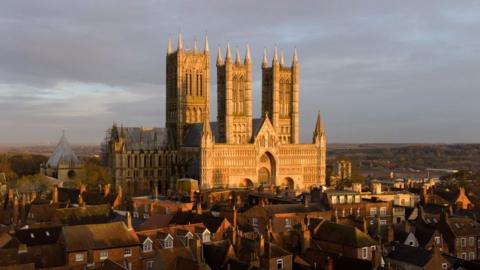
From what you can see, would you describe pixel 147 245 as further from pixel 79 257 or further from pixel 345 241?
pixel 345 241

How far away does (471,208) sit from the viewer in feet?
273

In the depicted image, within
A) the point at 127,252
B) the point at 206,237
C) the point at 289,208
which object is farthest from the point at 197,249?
the point at 289,208

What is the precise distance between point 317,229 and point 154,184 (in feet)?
265

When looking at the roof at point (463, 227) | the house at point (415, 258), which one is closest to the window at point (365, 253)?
the house at point (415, 258)

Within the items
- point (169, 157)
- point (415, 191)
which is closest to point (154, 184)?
point (169, 157)

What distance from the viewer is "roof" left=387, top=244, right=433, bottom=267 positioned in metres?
50.8

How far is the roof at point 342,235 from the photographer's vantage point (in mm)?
54156

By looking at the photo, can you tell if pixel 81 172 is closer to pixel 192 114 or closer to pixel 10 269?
pixel 192 114

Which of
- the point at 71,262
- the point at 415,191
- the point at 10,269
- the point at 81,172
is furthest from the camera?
the point at 81,172

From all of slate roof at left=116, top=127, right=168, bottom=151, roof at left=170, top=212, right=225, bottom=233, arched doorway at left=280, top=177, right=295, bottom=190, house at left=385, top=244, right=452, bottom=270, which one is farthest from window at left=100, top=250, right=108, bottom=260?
arched doorway at left=280, top=177, right=295, bottom=190

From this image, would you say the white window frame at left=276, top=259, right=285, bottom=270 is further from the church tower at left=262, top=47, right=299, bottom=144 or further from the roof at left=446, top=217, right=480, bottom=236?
the church tower at left=262, top=47, right=299, bottom=144

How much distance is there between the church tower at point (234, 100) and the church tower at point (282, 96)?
6.99 metres

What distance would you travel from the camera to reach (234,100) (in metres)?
134

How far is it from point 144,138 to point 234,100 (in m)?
21.3
